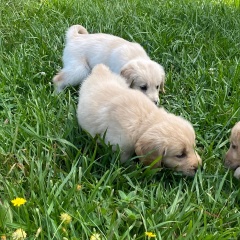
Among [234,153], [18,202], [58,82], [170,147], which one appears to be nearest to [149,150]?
[170,147]

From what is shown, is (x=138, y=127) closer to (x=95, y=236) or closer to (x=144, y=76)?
(x=95, y=236)

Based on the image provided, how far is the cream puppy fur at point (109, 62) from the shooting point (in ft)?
15.3

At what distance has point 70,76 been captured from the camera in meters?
4.85

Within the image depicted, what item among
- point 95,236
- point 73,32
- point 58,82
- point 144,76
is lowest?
point 95,236

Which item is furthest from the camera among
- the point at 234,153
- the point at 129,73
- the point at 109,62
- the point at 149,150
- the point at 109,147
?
the point at 109,62

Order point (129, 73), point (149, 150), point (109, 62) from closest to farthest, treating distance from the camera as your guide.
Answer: point (149, 150), point (129, 73), point (109, 62)

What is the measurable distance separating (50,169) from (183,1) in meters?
4.71

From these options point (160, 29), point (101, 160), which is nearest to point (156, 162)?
point (101, 160)

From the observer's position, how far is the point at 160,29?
5875 millimetres

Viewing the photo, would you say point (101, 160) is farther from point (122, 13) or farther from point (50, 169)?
point (122, 13)

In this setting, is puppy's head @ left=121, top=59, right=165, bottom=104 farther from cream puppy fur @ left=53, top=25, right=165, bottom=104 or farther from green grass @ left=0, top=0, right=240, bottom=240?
green grass @ left=0, top=0, right=240, bottom=240

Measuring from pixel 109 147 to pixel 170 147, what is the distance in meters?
0.47

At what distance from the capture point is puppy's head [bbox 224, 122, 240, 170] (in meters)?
3.47

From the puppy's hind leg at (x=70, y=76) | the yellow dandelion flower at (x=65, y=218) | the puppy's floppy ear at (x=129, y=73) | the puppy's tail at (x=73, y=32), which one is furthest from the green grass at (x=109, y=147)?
the puppy's floppy ear at (x=129, y=73)
